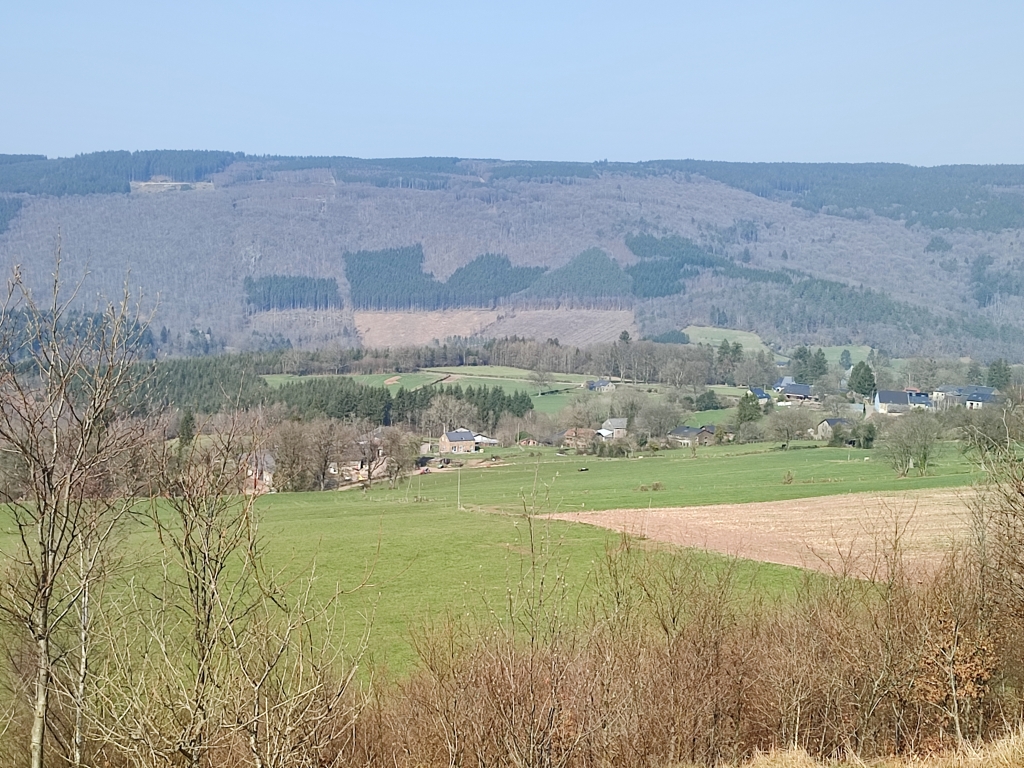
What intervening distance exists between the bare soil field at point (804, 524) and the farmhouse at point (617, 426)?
43.3 meters

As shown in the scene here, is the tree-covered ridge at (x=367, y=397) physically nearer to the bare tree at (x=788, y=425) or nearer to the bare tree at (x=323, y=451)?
the bare tree at (x=323, y=451)

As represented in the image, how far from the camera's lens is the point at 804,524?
4412cm

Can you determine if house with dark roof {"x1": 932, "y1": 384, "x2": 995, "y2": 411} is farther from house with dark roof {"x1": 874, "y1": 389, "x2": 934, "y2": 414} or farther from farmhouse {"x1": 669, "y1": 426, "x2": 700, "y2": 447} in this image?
farmhouse {"x1": 669, "y1": 426, "x2": 700, "y2": 447}

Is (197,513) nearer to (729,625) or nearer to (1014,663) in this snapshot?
(729,625)

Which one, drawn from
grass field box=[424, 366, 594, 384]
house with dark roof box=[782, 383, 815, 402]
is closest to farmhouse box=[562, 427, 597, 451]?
house with dark roof box=[782, 383, 815, 402]

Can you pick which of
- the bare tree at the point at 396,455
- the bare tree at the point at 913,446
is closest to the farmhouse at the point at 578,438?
the bare tree at the point at 396,455

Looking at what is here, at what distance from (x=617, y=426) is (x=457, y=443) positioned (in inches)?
619

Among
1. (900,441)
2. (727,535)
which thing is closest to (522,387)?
(900,441)

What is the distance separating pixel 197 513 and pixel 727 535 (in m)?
34.4

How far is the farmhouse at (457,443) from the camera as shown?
96.3 m

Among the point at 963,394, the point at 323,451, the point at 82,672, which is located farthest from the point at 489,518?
the point at 963,394

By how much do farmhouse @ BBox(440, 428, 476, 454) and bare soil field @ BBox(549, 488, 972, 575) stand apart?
46.3 meters

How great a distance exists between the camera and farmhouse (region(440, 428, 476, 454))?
A: 96312mm

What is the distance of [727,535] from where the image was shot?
4125 centimetres
